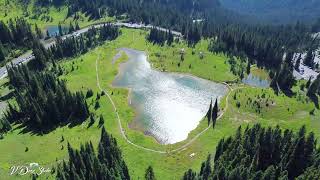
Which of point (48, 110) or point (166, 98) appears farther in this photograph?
point (166, 98)

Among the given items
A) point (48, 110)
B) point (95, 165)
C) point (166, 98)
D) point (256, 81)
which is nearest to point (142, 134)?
point (166, 98)

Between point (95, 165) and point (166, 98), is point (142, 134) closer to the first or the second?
point (166, 98)

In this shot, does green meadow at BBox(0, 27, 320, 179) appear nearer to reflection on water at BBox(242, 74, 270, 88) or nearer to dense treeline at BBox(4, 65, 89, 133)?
dense treeline at BBox(4, 65, 89, 133)

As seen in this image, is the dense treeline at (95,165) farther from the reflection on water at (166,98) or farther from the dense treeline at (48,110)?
the dense treeline at (48,110)

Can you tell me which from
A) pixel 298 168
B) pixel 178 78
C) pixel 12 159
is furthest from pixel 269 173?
pixel 178 78

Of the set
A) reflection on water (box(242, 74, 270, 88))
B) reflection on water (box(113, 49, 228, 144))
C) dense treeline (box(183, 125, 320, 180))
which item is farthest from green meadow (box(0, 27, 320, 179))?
dense treeline (box(183, 125, 320, 180))

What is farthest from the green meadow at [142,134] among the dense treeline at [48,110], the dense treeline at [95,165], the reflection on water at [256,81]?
the reflection on water at [256,81]
